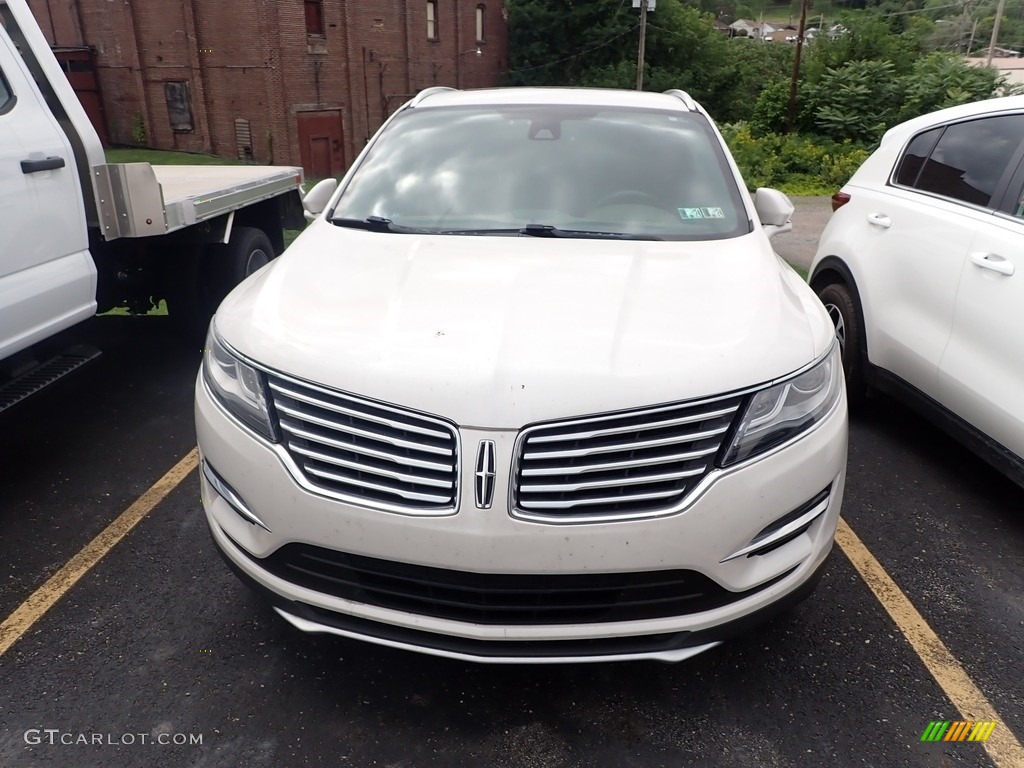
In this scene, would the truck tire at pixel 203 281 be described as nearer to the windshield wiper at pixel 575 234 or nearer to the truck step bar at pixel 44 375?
the truck step bar at pixel 44 375

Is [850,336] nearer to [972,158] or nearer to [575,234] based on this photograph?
[972,158]

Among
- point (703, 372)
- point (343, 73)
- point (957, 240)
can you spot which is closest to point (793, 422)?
point (703, 372)

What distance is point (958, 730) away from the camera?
7.95ft

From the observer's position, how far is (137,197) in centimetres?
418

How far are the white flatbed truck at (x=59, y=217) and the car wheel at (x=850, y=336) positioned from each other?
367cm

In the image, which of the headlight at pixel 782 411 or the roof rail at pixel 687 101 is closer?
the headlight at pixel 782 411

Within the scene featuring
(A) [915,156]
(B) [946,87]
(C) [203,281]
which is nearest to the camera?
(A) [915,156]

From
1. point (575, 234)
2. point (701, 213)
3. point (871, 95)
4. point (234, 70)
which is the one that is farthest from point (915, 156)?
point (234, 70)

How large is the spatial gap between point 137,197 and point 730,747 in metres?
3.70

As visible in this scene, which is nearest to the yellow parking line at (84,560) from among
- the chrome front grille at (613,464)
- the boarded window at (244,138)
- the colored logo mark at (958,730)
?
the chrome front grille at (613,464)

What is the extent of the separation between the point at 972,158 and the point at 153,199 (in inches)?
159

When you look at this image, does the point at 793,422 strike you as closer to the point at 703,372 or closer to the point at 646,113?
the point at 703,372

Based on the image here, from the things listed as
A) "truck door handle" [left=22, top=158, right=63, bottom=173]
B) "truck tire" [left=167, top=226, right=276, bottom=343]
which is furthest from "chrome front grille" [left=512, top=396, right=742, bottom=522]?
"truck tire" [left=167, top=226, right=276, bottom=343]

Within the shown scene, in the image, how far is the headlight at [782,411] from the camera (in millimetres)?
2199
